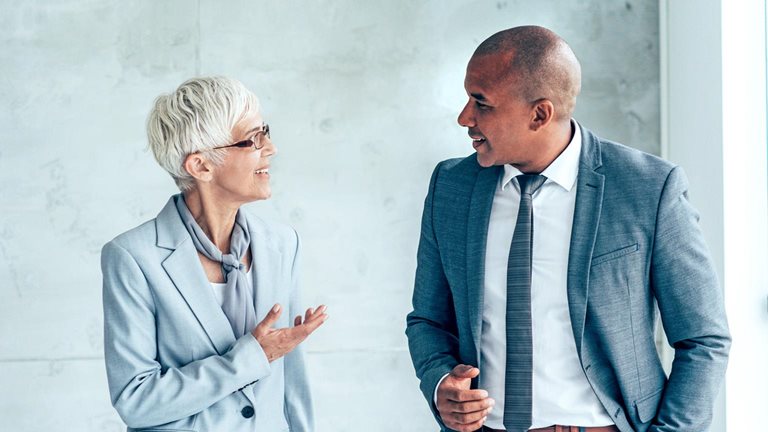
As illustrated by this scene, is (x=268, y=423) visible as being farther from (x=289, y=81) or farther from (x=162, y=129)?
(x=289, y=81)

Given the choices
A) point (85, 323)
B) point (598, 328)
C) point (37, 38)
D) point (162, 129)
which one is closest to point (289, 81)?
point (37, 38)

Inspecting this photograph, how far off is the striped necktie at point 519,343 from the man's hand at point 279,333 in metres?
0.41

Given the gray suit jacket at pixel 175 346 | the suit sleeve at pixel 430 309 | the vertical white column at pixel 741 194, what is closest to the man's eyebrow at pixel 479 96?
the suit sleeve at pixel 430 309

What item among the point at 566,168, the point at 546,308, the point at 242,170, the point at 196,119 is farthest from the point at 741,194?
the point at 196,119

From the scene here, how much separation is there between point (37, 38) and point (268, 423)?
194 cm

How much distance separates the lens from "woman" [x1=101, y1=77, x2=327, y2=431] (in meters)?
1.96

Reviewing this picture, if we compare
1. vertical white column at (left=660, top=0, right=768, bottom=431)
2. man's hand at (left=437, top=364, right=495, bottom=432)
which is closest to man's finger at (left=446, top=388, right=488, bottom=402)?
man's hand at (left=437, top=364, right=495, bottom=432)

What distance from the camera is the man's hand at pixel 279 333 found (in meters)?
1.98

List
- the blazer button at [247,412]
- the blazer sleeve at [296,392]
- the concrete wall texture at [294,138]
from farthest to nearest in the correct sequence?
the concrete wall texture at [294,138] < the blazer sleeve at [296,392] < the blazer button at [247,412]

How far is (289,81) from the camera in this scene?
3430mm

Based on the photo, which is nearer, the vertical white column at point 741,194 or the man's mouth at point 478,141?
the man's mouth at point 478,141

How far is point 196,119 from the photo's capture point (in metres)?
2.05

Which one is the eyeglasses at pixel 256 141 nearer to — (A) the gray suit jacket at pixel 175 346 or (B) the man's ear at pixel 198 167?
(B) the man's ear at pixel 198 167

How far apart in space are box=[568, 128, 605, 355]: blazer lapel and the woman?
54cm
